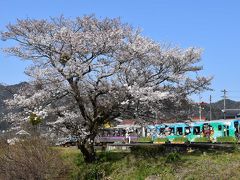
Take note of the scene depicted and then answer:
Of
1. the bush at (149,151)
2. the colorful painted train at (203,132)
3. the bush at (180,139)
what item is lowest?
the bush at (149,151)

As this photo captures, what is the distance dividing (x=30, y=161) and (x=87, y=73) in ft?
15.4

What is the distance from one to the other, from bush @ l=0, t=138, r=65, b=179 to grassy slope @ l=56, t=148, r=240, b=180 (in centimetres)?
204

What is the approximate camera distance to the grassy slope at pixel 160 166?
53.9 feet

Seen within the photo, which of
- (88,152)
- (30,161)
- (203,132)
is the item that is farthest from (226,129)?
(30,161)

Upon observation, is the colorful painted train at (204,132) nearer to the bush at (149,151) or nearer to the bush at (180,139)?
the bush at (180,139)

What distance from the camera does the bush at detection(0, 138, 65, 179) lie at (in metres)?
18.3

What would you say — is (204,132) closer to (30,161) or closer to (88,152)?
(88,152)

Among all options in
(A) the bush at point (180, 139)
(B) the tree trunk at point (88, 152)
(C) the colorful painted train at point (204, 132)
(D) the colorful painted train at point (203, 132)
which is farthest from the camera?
Answer: (C) the colorful painted train at point (204, 132)

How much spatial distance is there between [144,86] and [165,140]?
737 inches

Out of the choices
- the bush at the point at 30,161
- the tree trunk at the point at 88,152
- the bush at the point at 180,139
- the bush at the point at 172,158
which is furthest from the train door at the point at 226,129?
the bush at the point at 30,161

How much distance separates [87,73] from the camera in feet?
65.6

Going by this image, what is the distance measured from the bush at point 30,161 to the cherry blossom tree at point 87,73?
1562mm

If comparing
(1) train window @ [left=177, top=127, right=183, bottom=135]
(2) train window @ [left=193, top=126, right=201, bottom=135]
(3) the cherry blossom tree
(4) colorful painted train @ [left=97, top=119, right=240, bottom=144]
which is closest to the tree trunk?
(3) the cherry blossom tree

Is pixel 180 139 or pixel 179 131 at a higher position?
pixel 179 131
